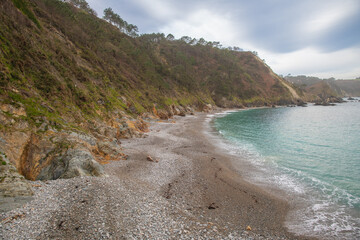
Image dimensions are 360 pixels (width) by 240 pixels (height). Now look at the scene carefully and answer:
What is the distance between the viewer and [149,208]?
448 inches

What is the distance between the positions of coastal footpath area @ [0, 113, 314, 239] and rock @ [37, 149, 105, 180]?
0.89 meters

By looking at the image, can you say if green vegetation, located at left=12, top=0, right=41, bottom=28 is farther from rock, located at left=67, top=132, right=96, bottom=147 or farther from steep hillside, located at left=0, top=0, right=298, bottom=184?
rock, located at left=67, top=132, right=96, bottom=147

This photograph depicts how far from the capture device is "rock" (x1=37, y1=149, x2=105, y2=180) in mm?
13688

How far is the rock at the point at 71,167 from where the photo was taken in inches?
539

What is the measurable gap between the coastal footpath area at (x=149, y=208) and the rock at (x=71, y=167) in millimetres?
891

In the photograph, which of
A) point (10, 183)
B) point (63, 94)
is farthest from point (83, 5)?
point (10, 183)

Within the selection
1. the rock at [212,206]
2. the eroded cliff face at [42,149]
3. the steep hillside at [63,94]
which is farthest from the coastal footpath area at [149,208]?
the steep hillside at [63,94]

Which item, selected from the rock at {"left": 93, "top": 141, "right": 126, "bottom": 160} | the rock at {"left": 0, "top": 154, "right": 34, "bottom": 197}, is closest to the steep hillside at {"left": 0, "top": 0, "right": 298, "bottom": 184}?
the rock at {"left": 93, "top": 141, "right": 126, "bottom": 160}

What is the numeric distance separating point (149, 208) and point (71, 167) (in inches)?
281

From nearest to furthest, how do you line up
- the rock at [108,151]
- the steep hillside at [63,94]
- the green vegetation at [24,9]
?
the steep hillside at [63,94] → the rock at [108,151] → the green vegetation at [24,9]

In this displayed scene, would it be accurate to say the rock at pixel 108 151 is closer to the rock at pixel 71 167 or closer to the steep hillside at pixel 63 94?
the steep hillside at pixel 63 94

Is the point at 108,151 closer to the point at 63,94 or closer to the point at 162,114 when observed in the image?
the point at 63,94

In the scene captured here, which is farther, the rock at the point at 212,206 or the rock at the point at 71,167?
the rock at the point at 71,167

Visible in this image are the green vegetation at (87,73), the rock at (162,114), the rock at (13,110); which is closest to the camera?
the rock at (13,110)
